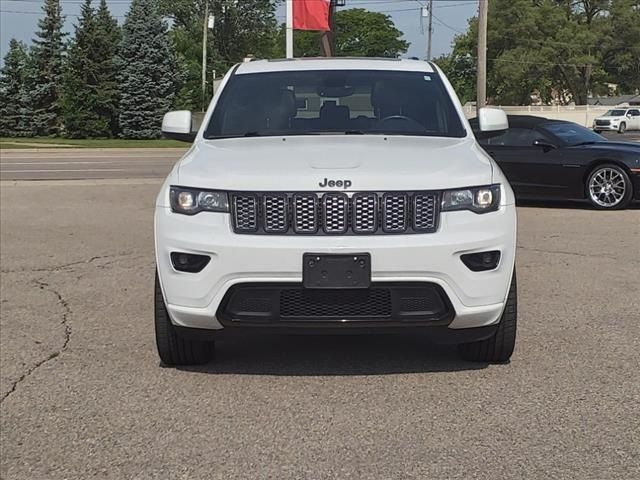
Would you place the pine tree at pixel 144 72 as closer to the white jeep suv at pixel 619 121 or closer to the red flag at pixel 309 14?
the red flag at pixel 309 14

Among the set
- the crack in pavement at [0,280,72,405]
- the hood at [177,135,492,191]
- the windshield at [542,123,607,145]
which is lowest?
the crack in pavement at [0,280,72,405]

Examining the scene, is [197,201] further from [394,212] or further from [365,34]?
[365,34]

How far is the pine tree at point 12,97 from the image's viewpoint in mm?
45375

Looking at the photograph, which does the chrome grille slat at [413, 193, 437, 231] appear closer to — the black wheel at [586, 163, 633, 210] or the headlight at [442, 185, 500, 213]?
the headlight at [442, 185, 500, 213]

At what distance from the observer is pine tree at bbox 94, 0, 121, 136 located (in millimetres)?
42344

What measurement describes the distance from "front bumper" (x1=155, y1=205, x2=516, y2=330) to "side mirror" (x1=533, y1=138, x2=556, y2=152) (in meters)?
8.22

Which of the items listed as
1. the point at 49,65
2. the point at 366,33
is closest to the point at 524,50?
the point at 366,33

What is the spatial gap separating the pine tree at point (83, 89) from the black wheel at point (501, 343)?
3988 centimetres

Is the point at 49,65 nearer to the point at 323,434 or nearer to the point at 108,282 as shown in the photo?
the point at 108,282

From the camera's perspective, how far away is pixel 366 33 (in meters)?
101

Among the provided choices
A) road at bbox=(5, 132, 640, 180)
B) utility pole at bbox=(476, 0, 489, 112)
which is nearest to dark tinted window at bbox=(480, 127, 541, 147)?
road at bbox=(5, 132, 640, 180)

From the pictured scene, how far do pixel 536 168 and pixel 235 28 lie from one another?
217 ft

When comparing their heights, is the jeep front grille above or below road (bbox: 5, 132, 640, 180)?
above

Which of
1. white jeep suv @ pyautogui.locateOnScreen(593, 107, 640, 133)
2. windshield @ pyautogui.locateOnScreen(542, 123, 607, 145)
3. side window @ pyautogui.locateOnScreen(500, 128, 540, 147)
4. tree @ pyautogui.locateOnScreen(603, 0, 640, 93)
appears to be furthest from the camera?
tree @ pyautogui.locateOnScreen(603, 0, 640, 93)
